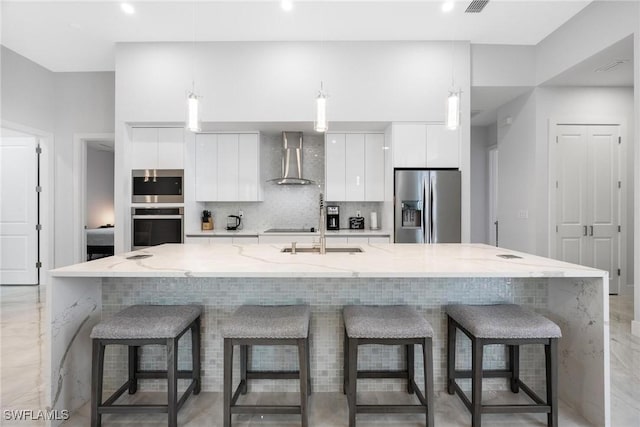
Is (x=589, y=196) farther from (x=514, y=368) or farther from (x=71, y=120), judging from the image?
(x=71, y=120)

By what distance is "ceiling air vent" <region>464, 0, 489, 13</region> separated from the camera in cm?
308

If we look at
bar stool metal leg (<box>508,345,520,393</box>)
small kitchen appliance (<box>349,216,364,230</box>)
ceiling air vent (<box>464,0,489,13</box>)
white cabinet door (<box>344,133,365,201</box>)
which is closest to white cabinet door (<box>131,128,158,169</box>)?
white cabinet door (<box>344,133,365,201</box>)

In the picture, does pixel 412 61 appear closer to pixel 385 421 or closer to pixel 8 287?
pixel 385 421

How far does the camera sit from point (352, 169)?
4.25m

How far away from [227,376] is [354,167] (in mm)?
3081

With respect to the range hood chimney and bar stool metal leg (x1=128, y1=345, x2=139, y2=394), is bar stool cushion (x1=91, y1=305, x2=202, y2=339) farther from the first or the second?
the range hood chimney

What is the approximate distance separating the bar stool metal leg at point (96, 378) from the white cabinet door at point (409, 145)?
3.21 m

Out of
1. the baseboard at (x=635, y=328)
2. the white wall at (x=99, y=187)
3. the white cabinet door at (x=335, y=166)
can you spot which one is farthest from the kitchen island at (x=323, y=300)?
the white wall at (x=99, y=187)

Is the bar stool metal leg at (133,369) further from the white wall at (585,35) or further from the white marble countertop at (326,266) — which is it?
the white wall at (585,35)

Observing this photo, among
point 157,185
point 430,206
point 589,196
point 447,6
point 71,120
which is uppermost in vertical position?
point 447,6

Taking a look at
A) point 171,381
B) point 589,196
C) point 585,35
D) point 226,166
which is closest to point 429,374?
point 171,381

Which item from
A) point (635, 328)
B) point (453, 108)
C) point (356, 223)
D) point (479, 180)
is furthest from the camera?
point (479, 180)

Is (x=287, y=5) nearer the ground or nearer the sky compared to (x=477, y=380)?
nearer the sky

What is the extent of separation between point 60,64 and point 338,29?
11.9 ft
